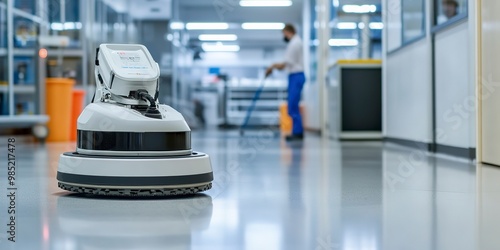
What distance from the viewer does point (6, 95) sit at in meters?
6.56

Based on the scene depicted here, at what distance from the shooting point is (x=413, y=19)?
5180 mm

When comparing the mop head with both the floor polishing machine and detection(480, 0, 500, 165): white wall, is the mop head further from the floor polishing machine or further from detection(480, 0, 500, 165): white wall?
detection(480, 0, 500, 165): white wall

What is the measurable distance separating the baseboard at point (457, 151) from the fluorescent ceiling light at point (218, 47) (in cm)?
1671

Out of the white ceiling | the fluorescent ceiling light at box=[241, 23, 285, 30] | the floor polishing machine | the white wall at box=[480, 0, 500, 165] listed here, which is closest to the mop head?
the floor polishing machine

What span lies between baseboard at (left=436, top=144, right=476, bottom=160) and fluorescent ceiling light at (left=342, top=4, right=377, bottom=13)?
157 inches

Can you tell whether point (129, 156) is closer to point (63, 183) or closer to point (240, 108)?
point (63, 183)

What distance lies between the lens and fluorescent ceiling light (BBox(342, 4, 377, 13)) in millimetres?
7930

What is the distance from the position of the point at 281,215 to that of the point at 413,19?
3904mm

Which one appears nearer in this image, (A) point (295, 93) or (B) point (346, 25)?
(A) point (295, 93)

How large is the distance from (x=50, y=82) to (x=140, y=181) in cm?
485

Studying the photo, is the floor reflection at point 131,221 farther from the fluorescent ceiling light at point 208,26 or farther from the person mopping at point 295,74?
the fluorescent ceiling light at point 208,26

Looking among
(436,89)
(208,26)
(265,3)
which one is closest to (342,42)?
(436,89)

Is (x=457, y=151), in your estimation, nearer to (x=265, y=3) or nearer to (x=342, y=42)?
(x=342, y=42)

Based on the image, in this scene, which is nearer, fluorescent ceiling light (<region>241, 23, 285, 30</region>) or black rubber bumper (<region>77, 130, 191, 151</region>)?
black rubber bumper (<region>77, 130, 191, 151</region>)
